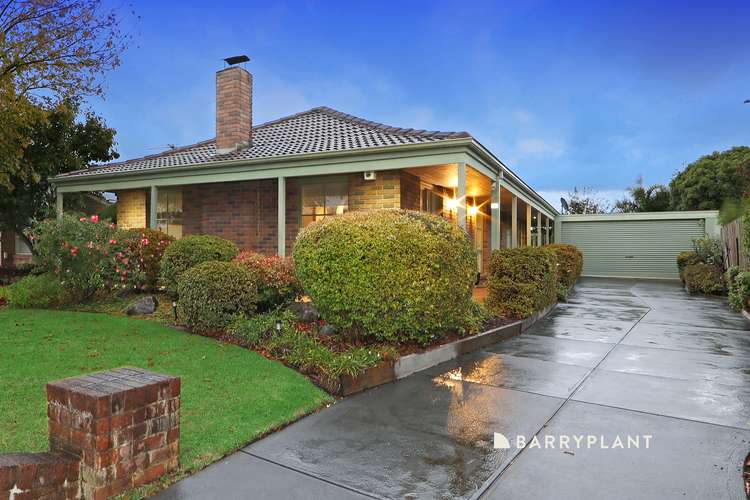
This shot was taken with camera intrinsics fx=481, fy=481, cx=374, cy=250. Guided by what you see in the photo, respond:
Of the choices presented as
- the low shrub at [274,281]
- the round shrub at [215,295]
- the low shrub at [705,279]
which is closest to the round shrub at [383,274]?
the round shrub at [215,295]

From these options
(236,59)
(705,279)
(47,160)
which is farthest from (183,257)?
(705,279)

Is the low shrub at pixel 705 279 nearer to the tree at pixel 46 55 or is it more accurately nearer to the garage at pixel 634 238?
the garage at pixel 634 238

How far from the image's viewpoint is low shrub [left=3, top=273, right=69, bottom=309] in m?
8.40

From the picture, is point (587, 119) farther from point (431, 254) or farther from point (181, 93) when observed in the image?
point (431, 254)

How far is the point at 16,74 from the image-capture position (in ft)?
40.5

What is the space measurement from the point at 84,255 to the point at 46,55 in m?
7.66

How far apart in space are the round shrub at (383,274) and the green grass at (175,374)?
3.34ft

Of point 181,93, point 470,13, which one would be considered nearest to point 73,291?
point 470,13

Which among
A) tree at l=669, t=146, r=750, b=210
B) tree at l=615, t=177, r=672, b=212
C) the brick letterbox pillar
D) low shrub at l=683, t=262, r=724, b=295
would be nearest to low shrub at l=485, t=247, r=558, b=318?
the brick letterbox pillar

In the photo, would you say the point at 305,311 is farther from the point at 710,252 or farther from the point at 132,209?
the point at 710,252

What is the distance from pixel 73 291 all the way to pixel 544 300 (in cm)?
854

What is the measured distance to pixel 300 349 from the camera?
520 cm

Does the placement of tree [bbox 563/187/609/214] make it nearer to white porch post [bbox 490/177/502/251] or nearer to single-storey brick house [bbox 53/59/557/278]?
single-storey brick house [bbox 53/59/557/278]

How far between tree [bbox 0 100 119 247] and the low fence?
1903 centimetres
